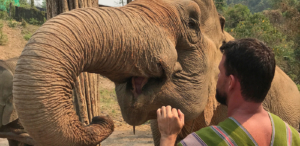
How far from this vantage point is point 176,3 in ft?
7.44

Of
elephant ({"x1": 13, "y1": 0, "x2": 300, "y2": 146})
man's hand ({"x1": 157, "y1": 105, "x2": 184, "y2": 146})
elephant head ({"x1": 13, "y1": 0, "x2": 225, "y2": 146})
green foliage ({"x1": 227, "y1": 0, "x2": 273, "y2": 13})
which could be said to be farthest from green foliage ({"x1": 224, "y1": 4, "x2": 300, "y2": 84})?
green foliage ({"x1": 227, "y1": 0, "x2": 273, "y2": 13})

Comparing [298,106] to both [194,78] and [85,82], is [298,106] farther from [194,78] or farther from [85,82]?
[85,82]

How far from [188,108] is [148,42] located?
0.67 meters

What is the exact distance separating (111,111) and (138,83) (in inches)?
332

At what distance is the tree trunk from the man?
1.89 m

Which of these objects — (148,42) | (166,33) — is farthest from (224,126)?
(166,33)

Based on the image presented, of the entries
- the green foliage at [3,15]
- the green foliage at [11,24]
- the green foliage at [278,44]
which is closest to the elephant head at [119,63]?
the green foliage at [278,44]

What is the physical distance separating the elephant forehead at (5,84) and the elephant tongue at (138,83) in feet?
13.0

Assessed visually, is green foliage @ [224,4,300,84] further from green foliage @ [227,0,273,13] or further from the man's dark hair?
green foliage @ [227,0,273,13]

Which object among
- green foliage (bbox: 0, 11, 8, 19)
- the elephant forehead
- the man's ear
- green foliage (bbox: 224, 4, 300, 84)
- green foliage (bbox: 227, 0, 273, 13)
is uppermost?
the man's ear

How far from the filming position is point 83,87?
3207mm

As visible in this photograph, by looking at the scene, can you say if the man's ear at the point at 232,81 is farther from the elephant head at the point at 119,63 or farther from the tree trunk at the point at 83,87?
the tree trunk at the point at 83,87

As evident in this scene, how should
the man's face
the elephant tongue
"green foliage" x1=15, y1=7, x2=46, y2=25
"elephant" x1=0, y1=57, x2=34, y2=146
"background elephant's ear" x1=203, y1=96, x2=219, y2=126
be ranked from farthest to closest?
"green foliage" x1=15, y1=7, x2=46, y2=25 → "elephant" x1=0, y1=57, x2=34, y2=146 → "background elephant's ear" x1=203, y1=96, x2=219, y2=126 → the elephant tongue → the man's face

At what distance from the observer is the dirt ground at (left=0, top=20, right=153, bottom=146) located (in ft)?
24.2
